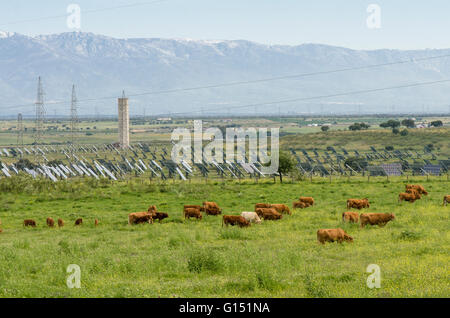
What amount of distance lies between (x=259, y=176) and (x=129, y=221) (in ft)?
102

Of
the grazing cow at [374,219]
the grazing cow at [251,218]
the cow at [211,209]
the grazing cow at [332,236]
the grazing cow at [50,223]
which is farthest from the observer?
the cow at [211,209]

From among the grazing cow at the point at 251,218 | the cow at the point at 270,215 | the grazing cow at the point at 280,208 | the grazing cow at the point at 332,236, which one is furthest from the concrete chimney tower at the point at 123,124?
the grazing cow at the point at 332,236

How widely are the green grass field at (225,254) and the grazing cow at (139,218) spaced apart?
346 millimetres

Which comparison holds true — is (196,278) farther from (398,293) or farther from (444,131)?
(444,131)

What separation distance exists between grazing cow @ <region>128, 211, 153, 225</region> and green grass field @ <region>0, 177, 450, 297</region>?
1.14 feet

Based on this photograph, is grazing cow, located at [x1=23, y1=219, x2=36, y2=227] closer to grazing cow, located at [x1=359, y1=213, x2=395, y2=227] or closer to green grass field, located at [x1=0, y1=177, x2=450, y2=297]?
green grass field, located at [x1=0, y1=177, x2=450, y2=297]

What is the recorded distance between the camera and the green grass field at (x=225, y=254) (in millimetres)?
13227

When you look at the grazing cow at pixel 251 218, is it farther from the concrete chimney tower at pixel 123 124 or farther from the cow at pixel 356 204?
the concrete chimney tower at pixel 123 124

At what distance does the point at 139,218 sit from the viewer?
25.5m

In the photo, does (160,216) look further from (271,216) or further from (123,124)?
(123,124)

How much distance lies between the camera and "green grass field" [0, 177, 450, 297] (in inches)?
521

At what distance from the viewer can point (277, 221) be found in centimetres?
2450
